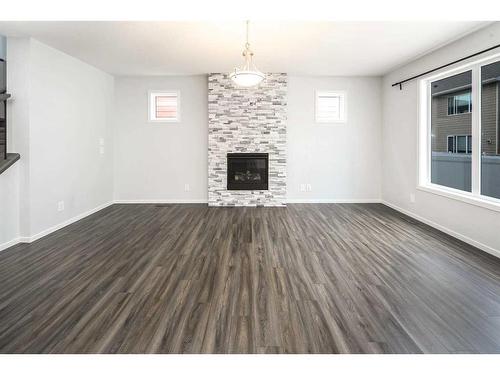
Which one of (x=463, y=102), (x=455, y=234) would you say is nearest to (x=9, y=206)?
(x=455, y=234)

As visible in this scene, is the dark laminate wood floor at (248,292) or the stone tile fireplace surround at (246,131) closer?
the dark laminate wood floor at (248,292)

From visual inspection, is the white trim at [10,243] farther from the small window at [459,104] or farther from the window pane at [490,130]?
the small window at [459,104]

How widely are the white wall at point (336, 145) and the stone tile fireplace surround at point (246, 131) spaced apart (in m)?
0.31

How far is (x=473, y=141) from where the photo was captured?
4445mm

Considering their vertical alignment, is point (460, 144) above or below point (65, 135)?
below

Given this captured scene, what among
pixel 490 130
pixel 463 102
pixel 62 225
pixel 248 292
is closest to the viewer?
pixel 248 292

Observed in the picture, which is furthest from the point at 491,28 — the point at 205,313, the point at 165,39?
the point at 205,313

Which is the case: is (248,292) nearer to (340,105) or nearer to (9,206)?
(9,206)

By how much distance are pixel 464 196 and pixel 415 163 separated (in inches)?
60.7

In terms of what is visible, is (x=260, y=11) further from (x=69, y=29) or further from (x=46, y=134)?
(x=46, y=134)

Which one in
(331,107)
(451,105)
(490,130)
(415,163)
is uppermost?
(331,107)

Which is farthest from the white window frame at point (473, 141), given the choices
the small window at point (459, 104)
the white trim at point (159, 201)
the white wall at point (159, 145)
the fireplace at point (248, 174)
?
the white trim at point (159, 201)

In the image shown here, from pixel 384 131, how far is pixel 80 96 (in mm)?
5883

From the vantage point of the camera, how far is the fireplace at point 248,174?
730cm
